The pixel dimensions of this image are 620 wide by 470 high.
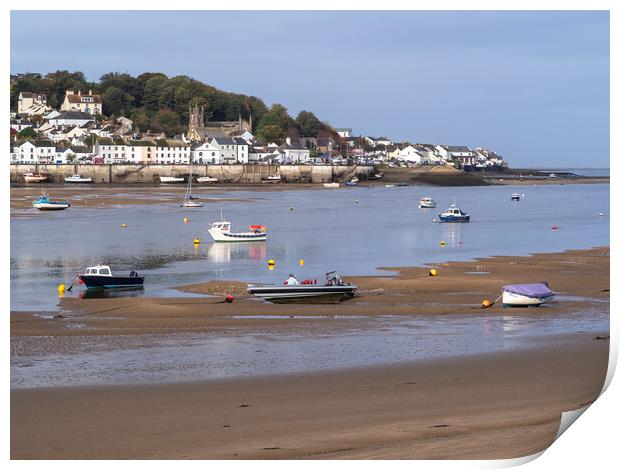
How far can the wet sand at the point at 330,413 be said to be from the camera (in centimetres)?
859

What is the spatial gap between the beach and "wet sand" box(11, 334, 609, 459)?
18mm

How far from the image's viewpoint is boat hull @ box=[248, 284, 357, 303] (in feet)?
60.5

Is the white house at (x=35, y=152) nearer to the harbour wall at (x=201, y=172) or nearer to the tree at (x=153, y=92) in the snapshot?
the harbour wall at (x=201, y=172)

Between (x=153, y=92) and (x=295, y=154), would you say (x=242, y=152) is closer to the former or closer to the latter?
(x=295, y=154)

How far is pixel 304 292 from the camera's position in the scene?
18453 mm

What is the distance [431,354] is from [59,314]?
23.5 ft

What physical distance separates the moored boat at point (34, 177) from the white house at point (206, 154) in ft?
58.7

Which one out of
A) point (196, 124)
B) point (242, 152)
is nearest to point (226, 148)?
point (242, 152)

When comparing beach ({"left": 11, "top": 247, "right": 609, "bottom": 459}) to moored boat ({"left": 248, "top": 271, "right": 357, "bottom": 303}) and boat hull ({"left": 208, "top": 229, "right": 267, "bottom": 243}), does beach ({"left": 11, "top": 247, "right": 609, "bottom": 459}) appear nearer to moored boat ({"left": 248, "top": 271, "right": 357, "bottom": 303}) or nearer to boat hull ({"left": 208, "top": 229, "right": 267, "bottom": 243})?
moored boat ({"left": 248, "top": 271, "right": 357, "bottom": 303})

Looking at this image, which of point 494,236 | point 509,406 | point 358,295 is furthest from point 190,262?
point 509,406

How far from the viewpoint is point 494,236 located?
35344 millimetres

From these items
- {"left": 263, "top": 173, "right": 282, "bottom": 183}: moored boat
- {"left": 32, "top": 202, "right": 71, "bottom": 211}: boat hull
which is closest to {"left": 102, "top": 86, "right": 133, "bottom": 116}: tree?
{"left": 263, "top": 173, "right": 282, "bottom": 183}: moored boat

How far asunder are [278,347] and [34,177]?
69812 mm

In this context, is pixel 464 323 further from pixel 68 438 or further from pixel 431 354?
pixel 68 438
